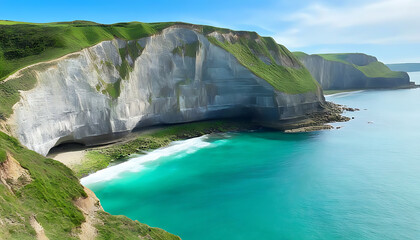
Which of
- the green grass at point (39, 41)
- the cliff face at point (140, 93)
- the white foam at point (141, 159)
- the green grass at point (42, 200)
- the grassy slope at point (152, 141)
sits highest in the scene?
the green grass at point (39, 41)

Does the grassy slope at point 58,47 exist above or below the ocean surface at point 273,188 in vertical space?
above

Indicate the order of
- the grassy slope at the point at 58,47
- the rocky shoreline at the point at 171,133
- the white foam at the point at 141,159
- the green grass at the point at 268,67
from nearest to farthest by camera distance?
1. the grassy slope at the point at 58,47
2. the white foam at the point at 141,159
3. the rocky shoreline at the point at 171,133
4. the green grass at the point at 268,67

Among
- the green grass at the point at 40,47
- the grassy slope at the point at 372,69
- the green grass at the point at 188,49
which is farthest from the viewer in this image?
the grassy slope at the point at 372,69

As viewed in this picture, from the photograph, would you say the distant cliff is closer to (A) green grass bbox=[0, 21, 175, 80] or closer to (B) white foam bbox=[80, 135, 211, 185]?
(B) white foam bbox=[80, 135, 211, 185]

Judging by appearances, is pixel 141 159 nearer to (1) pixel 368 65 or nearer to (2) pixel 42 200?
(2) pixel 42 200

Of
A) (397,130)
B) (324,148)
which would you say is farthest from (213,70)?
(397,130)

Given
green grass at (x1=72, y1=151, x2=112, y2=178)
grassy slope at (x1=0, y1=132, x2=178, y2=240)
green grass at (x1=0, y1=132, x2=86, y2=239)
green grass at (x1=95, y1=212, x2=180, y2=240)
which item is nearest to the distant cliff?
green grass at (x1=72, y1=151, x2=112, y2=178)

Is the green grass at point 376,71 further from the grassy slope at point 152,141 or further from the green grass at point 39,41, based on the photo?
the green grass at point 39,41

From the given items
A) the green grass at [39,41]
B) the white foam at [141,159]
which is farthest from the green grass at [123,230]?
the green grass at [39,41]
